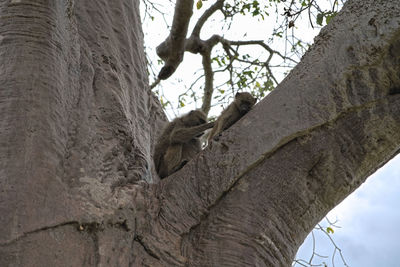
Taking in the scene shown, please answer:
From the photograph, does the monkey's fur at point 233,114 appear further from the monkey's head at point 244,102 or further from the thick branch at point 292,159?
the thick branch at point 292,159

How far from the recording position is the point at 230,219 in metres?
3.00

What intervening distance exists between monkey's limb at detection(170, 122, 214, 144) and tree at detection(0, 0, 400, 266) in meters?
1.97

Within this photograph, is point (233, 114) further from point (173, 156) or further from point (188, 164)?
point (188, 164)

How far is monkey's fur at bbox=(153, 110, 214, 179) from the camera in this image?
552cm

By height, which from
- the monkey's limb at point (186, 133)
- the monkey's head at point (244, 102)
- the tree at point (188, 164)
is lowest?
the tree at point (188, 164)

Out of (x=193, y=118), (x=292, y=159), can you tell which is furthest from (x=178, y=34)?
(x=292, y=159)

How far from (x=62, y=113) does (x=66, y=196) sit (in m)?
0.56

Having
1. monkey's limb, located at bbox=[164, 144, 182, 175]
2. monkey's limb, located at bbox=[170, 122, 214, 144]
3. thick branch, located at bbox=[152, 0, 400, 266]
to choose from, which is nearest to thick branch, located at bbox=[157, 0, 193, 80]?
monkey's limb, located at bbox=[170, 122, 214, 144]

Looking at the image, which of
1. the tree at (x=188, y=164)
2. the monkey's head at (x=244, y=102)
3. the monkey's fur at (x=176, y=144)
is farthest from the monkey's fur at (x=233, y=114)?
the tree at (x=188, y=164)

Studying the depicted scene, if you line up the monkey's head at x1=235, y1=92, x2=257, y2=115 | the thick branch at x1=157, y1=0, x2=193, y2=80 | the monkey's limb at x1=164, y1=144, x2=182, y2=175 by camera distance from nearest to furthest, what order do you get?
the monkey's head at x1=235, y1=92, x2=257, y2=115 → the monkey's limb at x1=164, y1=144, x2=182, y2=175 → the thick branch at x1=157, y1=0, x2=193, y2=80

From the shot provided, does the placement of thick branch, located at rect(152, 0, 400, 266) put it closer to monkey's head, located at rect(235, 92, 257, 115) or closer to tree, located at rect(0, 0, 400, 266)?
tree, located at rect(0, 0, 400, 266)

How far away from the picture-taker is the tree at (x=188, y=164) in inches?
110

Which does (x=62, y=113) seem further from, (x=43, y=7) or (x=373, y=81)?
(x=373, y=81)

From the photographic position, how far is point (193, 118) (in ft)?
20.3
